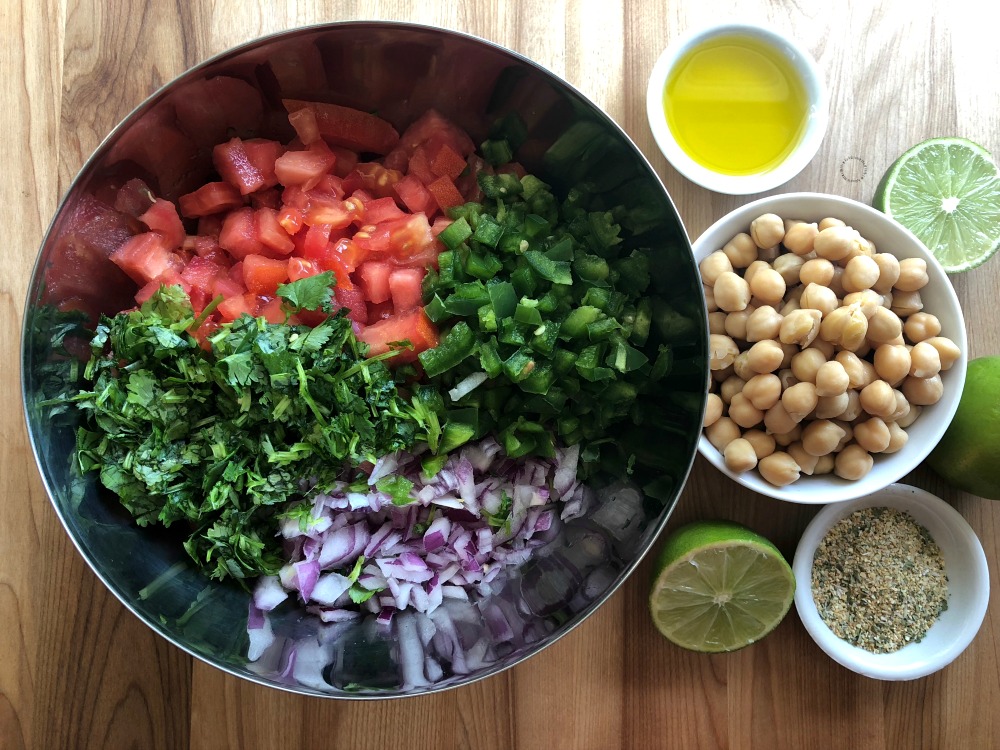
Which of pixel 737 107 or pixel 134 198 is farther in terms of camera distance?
pixel 737 107

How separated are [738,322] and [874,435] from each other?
33 cm

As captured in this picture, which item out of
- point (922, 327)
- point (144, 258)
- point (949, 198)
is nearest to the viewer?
point (144, 258)

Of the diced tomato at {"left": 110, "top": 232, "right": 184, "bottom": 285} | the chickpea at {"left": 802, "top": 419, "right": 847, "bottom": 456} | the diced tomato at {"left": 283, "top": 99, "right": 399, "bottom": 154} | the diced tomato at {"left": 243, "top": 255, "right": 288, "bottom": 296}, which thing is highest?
the diced tomato at {"left": 283, "top": 99, "right": 399, "bottom": 154}

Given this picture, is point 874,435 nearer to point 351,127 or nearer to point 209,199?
point 351,127

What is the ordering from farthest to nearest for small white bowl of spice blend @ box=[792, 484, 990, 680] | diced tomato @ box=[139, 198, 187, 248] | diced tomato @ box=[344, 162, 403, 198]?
1. small white bowl of spice blend @ box=[792, 484, 990, 680]
2. diced tomato @ box=[344, 162, 403, 198]
3. diced tomato @ box=[139, 198, 187, 248]

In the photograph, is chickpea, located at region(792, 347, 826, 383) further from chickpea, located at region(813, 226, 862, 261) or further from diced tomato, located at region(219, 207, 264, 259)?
diced tomato, located at region(219, 207, 264, 259)

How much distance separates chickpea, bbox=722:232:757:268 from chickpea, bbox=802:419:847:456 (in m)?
0.35

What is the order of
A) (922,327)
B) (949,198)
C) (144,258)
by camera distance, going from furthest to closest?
(949,198) → (922,327) → (144,258)

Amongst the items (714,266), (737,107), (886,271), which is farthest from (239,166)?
(886,271)

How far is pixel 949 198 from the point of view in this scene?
1.55 meters

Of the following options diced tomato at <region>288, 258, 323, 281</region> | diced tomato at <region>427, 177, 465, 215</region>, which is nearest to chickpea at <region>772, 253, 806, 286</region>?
diced tomato at <region>427, 177, 465, 215</region>

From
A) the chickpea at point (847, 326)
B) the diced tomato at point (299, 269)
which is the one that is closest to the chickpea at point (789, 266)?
the chickpea at point (847, 326)

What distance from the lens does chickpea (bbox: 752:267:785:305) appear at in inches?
56.9

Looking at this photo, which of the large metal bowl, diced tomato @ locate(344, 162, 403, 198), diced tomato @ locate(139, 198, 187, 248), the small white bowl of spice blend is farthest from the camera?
the small white bowl of spice blend
